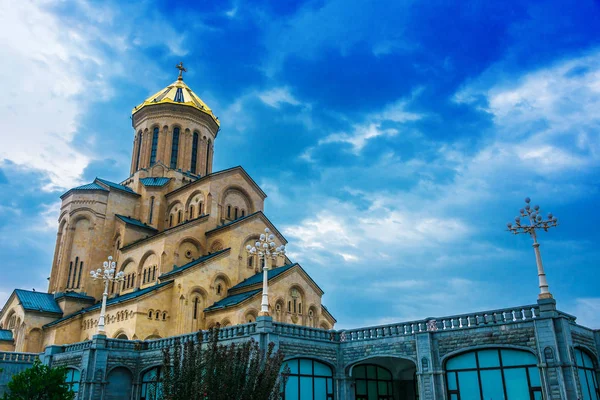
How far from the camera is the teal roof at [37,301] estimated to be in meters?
40.6

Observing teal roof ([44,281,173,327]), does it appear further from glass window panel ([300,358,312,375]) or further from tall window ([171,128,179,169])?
glass window panel ([300,358,312,375])

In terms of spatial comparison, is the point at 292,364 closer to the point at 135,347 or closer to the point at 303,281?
the point at 135,347

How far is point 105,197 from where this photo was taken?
149 feet

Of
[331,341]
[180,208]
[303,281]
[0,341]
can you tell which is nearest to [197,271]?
[303,281]

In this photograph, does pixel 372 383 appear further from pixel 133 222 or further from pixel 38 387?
pixel 133 222

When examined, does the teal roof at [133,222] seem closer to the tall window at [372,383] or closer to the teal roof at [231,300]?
the teal roof at [231,300]

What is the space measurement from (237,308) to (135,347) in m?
7.35

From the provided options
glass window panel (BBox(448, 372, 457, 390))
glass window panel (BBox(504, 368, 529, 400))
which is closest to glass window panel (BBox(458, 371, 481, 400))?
glass window panel (BBox(448, 372, 457, 390))

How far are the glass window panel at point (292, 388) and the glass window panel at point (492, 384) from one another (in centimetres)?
722

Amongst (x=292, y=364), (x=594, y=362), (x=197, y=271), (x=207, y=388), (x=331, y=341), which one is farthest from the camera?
(x=197, y=271)

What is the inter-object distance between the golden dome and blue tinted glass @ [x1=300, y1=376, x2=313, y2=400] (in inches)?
1380

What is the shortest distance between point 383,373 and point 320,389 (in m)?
3.41

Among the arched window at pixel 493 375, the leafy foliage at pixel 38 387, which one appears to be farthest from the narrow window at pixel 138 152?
the arched window at pixel 493 375

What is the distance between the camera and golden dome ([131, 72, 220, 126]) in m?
50.3
